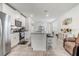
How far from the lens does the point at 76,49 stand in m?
3.35

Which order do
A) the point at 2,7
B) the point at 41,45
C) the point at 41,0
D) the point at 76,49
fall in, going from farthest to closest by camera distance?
the point at 41,45, the point at 2,7, the point at 76,49, the point at 41,0

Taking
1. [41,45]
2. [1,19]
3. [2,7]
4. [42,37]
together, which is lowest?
[41,45]

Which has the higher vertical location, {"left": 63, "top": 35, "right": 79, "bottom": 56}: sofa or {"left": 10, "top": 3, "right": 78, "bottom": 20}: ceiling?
{"left": 10, "top": 3, "right": 78, "bottom": 20}: ceiling

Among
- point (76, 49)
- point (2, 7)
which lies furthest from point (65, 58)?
point (2, 7)

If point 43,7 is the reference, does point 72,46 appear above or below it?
below

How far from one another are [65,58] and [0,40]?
244cm

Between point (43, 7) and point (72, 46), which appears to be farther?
point (43, 7)

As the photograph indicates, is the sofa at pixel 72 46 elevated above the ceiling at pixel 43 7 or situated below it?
below

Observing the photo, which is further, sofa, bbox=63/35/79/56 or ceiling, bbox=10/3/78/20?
ceiling, bbox=10/3/78/20

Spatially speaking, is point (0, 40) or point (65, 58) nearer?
point (65, 58)

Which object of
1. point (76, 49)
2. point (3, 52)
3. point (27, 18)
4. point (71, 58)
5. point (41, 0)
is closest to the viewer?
point (71, 58)

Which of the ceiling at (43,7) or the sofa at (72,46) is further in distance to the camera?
the ceiling at (43,7)

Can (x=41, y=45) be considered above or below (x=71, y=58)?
below

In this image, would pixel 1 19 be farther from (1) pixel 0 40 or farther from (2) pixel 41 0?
(2) pixel 41 0
